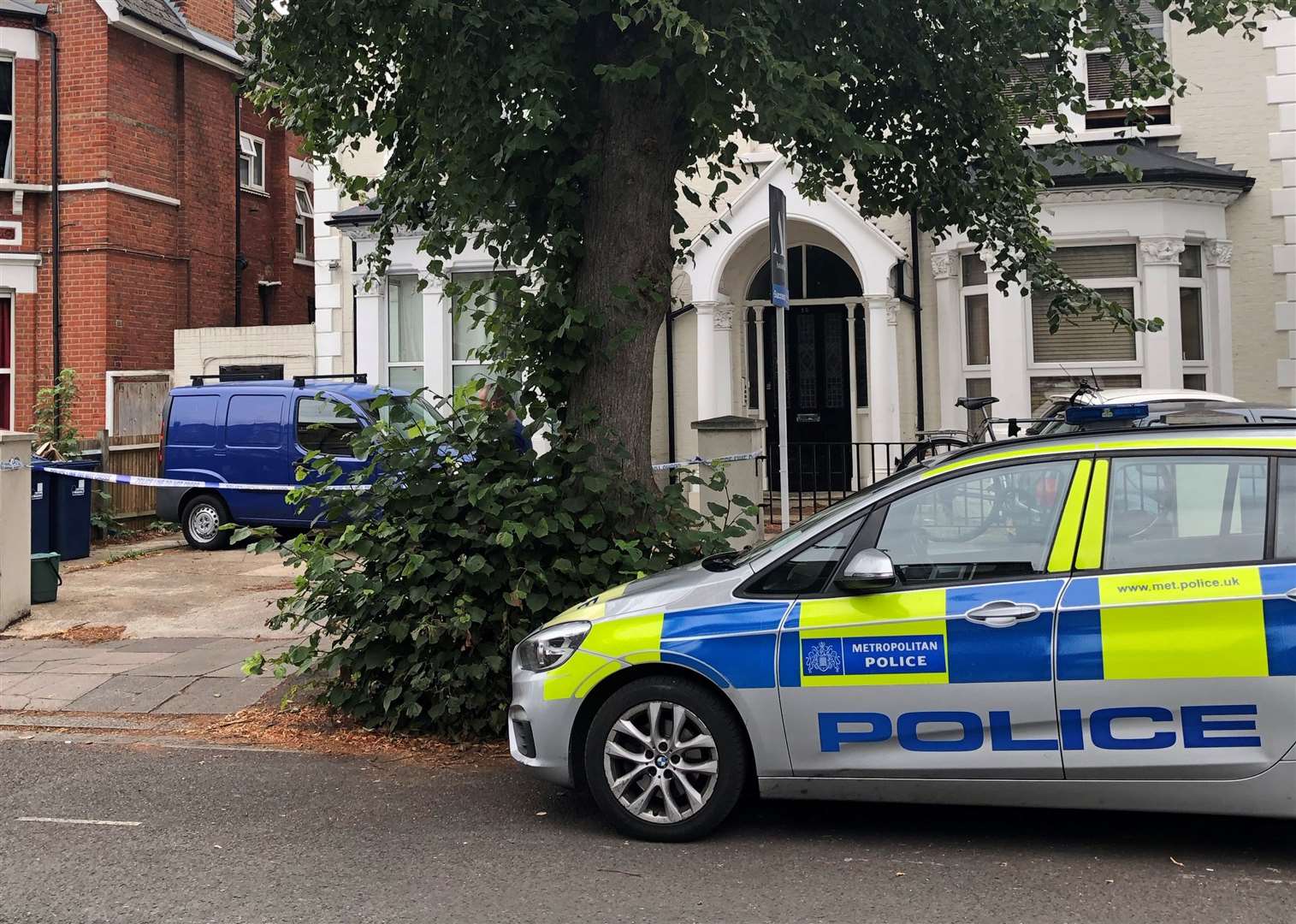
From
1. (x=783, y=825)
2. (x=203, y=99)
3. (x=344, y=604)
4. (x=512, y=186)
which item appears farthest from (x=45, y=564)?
(x=203, y=99)

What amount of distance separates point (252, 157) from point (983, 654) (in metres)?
20.0

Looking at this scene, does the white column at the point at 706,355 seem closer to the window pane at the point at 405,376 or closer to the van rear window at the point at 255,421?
the window pane at the point at 405,376

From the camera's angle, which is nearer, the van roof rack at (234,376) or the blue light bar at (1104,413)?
the blue light bar at (1104,413)

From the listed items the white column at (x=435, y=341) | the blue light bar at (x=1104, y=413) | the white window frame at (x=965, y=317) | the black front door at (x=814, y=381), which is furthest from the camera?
the white column at (x=435, y=341)

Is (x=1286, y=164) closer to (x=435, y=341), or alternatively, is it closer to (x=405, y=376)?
(x=435, y=341)

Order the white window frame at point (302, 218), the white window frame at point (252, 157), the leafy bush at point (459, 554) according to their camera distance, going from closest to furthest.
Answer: the leafy bush at point (459, 554)
the white window frame at point (252, 157)
the white window frame at point (302, 218)

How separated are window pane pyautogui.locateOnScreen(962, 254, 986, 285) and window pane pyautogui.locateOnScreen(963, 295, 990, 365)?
18cm

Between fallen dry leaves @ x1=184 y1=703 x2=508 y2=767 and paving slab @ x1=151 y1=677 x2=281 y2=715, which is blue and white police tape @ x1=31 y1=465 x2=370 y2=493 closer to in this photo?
paving slab @ x1=151 y1=677 x2=281 y2=715

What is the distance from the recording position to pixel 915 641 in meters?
4.75

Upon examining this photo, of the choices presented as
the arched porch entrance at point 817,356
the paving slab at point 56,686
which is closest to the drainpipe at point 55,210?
the arched porch entrance at point 817,356

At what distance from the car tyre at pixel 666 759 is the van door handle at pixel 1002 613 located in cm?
104

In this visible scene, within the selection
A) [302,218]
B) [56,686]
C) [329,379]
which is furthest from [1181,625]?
[302,218]

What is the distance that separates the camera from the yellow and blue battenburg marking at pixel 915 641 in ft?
15.3

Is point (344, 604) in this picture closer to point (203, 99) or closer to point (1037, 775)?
point (1037, 775)
